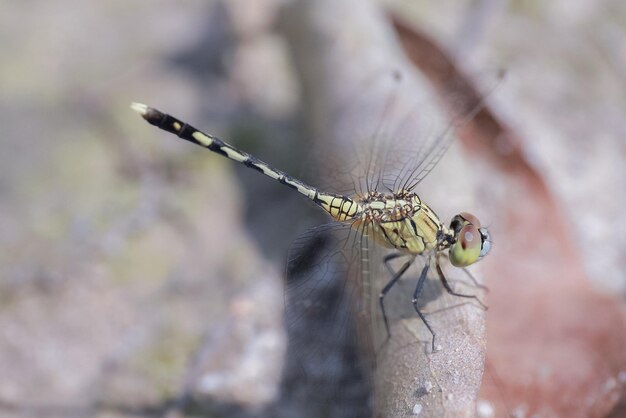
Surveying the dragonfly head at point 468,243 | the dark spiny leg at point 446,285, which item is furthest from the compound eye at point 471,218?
the dark spiny leg at point 446,285

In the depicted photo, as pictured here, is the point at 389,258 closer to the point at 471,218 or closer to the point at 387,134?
the point at 471,218

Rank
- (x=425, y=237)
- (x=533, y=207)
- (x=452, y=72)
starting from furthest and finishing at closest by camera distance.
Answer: (x=452, y=72), (x=533, y=207), (x=425, y=237)

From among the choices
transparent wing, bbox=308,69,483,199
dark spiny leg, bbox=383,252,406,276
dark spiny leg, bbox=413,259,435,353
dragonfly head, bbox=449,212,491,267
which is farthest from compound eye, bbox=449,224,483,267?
transparent wing, bbox=308,69,483,199

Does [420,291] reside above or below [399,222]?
below

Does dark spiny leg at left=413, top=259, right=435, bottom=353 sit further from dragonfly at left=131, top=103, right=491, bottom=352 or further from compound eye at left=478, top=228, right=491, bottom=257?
compound eye at left=478, top=228, right=491, bottom=257

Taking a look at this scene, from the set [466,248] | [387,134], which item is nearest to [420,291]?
[466,248]

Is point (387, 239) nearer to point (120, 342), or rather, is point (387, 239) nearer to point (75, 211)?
point (120, 342)

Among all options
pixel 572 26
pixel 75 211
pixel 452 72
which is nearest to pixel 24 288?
pixel 75 211
